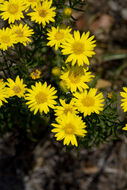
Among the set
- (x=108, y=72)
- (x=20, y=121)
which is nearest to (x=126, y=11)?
(x=108, y=72)

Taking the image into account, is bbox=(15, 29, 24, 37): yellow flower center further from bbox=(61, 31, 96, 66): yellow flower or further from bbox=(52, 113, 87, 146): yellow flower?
bbox=(52, 113, 87, 146): yellow flower

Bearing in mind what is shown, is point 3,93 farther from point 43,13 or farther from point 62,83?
point 43,13

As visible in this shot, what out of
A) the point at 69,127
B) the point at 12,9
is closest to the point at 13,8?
the point at 12,9

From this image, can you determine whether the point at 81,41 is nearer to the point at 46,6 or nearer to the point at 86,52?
the point at 86,52

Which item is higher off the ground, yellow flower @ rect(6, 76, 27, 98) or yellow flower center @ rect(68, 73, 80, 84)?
yellow flower center @ rect(68, 73, 80, 84)

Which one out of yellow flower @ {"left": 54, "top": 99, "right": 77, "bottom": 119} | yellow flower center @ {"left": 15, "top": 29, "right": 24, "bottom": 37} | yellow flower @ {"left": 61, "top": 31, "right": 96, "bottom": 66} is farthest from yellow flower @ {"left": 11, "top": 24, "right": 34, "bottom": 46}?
yellow flower @ {"left": 54, "top": 99, "right": 77, "bottom": 119}
